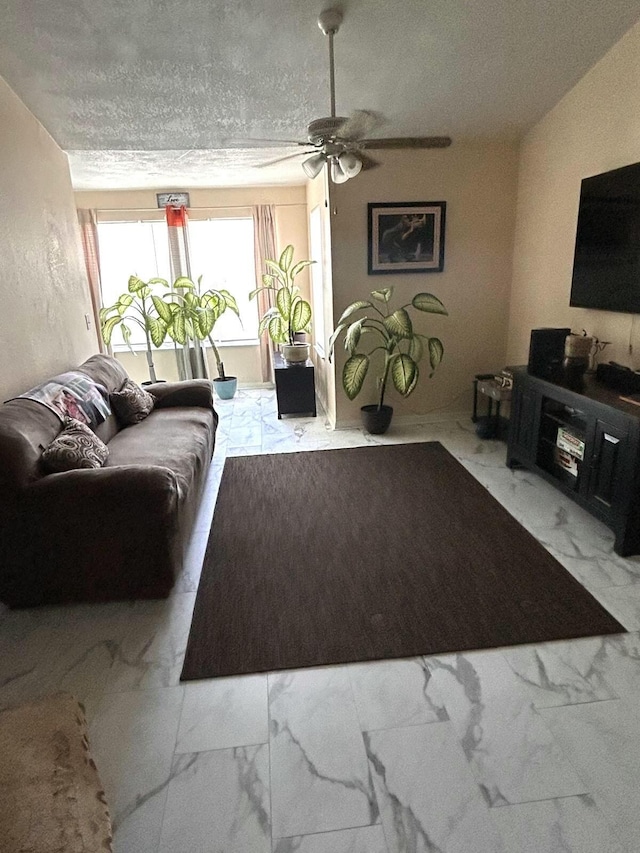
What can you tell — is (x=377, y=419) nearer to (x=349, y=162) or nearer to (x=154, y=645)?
(x=349, y=162)

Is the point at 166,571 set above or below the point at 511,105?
below

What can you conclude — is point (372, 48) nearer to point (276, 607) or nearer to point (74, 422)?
point (74, 422)

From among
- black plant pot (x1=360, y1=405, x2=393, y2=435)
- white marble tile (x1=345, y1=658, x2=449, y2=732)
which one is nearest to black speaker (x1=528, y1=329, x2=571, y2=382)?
black plant pot (x1=360, y1=405, x2=393, y2=435)

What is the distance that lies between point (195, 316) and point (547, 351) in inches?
131

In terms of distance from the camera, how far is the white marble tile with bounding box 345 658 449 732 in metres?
1.58

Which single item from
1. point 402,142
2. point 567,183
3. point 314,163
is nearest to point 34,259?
point 314,163

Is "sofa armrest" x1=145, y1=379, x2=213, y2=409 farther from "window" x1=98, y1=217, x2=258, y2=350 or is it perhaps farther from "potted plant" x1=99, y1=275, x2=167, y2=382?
"window" x1=98, y1=217, x2=258, y2=350

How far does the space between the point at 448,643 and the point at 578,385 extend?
5.55ft

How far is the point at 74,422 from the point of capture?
2490 mm

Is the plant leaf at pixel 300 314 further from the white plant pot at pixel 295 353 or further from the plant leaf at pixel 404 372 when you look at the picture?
the plant leaf at pixel 404 372

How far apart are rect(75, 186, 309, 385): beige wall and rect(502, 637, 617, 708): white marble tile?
4.83 metres

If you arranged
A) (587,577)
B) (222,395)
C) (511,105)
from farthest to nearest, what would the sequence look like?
1. (222,395)
2. (511,105)
3. (587,577)


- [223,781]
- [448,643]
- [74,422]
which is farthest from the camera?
[74,422]

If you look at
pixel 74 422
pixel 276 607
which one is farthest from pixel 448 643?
pixel 74 422
